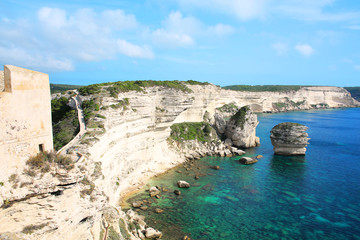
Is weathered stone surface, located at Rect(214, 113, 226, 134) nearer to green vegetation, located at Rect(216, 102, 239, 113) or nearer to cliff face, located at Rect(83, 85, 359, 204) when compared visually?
cliff face, located at Rect(83, 85, 359, 204)


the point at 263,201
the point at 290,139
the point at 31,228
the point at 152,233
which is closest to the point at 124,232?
the point at 152,233

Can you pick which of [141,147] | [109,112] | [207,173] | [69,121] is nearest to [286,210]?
[207,173]

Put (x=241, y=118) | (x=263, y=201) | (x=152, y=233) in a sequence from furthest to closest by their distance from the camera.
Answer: (x=241, y=118)
(x=263, y=201)
(x=152, y=233)

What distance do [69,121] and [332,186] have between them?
93.2 feet

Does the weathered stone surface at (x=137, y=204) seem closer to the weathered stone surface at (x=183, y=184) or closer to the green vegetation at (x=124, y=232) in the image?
the green vegetation at (x=124, y=232)

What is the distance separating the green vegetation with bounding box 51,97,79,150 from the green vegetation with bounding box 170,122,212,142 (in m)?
14.8

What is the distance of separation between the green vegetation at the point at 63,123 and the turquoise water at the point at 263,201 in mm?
8267

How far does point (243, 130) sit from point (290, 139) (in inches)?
308

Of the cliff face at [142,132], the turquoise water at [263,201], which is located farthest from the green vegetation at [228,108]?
the turquoise water at [263,201]

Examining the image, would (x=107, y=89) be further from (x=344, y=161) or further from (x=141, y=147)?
(x=344, y=161)

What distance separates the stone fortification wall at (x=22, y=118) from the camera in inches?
355

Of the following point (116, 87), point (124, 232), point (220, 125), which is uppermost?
point (116, 87)

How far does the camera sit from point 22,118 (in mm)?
9734

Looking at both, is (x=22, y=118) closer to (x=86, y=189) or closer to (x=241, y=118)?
(x=86, y=189)
